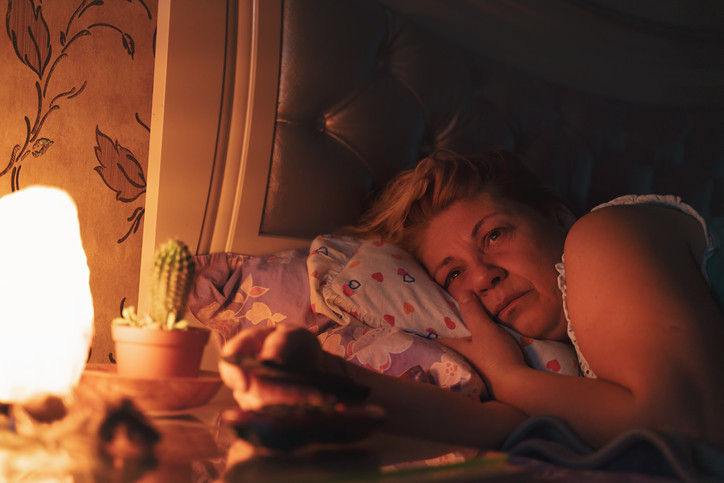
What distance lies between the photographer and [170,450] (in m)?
0.54

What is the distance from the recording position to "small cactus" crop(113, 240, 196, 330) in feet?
2.29

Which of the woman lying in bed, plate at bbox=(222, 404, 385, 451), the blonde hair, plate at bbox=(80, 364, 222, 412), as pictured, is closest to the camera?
plate at bbox=(222, 404, 385, 451)

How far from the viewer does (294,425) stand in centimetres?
50

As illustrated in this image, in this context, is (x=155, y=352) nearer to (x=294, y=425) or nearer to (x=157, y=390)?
(x=157, y=390)

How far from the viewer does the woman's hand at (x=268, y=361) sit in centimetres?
56

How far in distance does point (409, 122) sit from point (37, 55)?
956 millimetres

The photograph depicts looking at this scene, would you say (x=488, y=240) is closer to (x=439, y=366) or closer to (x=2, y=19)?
(x=439, y=366)

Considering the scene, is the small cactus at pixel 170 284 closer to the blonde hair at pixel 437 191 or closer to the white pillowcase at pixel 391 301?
the white pillowcase at pixel 391 301

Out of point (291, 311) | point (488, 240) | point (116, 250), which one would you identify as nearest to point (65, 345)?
point (291, 311)

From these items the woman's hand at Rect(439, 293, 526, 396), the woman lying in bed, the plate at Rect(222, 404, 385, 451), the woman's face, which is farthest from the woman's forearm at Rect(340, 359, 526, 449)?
the woman's face

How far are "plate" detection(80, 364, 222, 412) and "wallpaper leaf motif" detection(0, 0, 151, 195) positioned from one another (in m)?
0.83

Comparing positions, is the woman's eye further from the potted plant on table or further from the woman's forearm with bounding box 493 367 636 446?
the potted plant on table

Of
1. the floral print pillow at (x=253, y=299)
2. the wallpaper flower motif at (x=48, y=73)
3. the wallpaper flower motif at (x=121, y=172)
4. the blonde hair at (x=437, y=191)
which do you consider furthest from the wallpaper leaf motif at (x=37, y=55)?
the blonde hair at (x=437, y=191)

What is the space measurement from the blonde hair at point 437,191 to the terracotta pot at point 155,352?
2.91 feet
